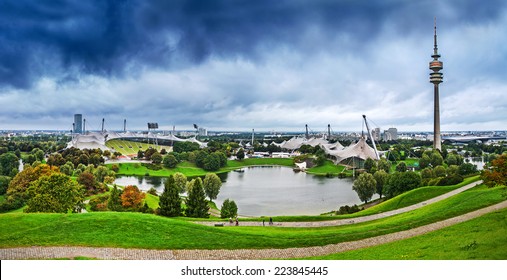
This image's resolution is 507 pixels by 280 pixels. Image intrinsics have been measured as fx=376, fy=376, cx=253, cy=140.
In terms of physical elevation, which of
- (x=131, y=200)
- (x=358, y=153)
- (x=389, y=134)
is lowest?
(x=131, y=200)

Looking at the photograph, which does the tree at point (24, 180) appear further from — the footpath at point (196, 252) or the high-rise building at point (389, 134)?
the high-rise building at point (389, 134)

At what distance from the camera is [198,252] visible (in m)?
8.61

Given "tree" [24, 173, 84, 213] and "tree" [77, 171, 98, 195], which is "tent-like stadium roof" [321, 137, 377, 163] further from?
"tree" [24, 173, 84, 213]

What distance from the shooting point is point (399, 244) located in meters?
8.91

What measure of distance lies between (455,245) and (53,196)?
45.5 ft

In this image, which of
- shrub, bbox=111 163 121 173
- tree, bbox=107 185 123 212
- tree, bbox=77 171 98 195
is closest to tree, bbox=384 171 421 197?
tree, bbox=107 185 123 212

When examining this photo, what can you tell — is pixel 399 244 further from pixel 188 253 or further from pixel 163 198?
pixel 163 198

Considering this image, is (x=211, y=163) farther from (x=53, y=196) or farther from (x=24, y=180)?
(x=53, y=196)

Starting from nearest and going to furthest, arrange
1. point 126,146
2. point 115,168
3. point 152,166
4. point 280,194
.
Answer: point 280,194 < point 115,168 < point 152,166 < point 126,146

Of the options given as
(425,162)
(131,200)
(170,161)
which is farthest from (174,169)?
(425,162)

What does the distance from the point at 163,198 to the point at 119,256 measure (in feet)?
27.3

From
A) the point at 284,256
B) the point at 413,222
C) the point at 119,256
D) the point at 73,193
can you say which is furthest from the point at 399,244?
the point at 73,193

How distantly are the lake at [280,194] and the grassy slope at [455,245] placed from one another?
12.3m

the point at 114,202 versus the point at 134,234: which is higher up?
the point at 134,234
